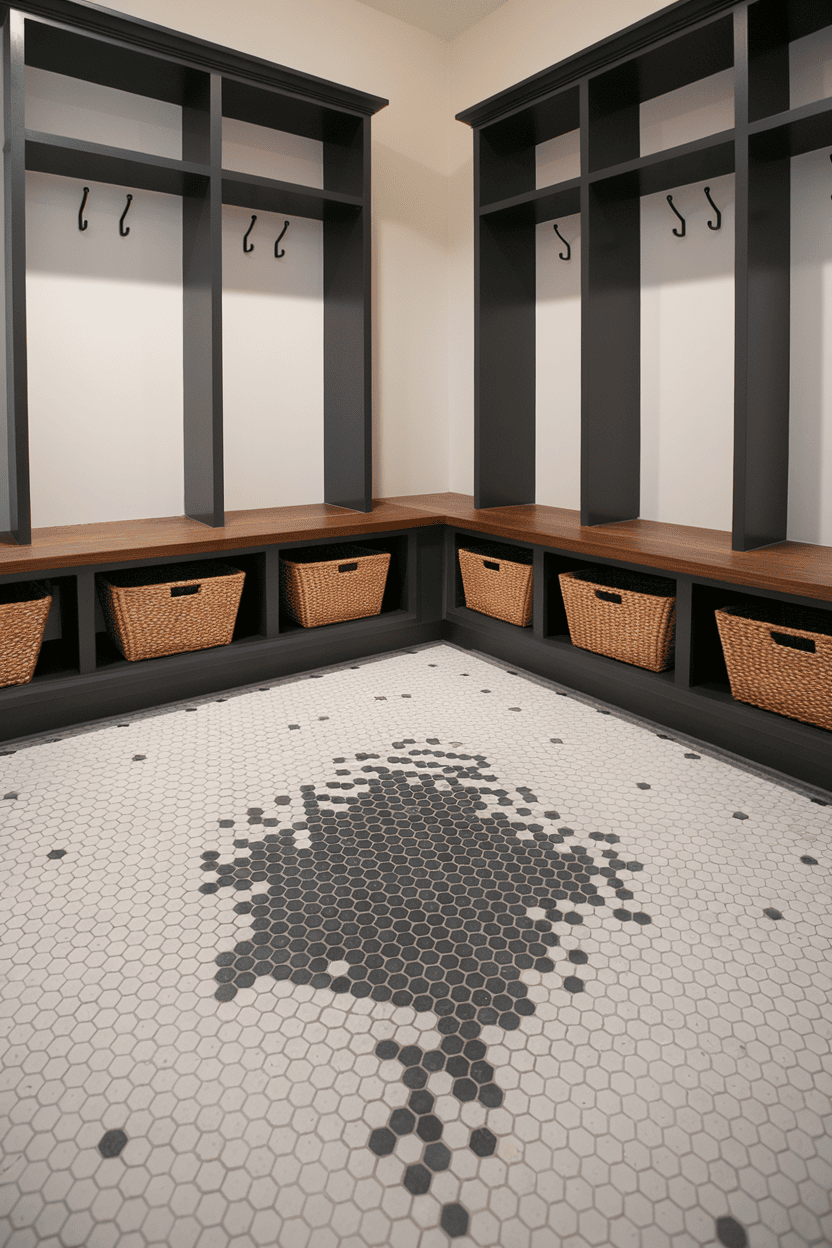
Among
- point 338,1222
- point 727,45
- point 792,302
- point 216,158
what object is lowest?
point 338,1222

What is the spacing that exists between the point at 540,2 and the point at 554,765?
3.25 meters

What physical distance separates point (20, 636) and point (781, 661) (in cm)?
221

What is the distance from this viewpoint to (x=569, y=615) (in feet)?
9.66

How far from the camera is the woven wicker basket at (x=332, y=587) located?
10.2 feet

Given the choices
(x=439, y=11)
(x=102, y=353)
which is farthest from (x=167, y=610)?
(x=439, y=11)

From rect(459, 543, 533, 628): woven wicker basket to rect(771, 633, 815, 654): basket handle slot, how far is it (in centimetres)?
103

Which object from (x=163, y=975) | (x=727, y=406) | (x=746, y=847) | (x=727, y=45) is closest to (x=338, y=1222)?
(x=163, y=975)

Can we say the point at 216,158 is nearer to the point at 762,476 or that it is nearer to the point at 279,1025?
the point at 762,476

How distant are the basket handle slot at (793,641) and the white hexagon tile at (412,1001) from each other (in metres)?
0.38

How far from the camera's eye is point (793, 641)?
7.46 ft

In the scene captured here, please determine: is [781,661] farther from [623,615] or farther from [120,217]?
[120,217]

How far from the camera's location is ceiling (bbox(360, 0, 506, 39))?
3.61 metres

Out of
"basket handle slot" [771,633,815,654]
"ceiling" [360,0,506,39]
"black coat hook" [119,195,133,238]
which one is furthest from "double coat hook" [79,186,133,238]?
"basket handle slot" [771,633,815,654]

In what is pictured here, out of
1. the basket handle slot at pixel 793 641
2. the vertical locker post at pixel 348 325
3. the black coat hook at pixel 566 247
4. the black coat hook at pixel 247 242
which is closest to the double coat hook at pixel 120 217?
the black coat hook at pixel 247 242
